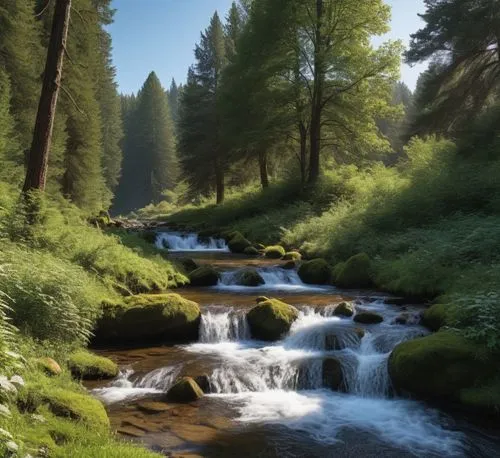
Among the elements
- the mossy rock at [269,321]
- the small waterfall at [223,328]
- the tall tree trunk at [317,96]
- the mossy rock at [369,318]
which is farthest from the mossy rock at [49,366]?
the tall tree trunk at [317,96]

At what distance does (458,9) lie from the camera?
22.6m

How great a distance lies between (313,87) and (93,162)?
12412 millimetres

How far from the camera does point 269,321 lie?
1024 centimetres

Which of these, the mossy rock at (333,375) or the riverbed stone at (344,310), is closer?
the mossy rock at (333,375)

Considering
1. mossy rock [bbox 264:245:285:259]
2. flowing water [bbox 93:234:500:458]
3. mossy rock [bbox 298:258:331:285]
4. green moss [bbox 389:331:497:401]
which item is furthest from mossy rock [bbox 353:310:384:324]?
mossy rock [bbox 264:245:285:259]

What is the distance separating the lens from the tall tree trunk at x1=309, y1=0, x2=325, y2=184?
23.8m

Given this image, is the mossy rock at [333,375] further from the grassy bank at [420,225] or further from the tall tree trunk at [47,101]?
the tall tree trunk at [47,101]

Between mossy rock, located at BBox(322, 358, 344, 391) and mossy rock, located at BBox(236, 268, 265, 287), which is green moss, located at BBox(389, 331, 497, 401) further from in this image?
mossy rock, located at BBox(236, 268, 265, 287)

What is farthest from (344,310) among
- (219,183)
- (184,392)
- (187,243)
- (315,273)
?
(219,183)

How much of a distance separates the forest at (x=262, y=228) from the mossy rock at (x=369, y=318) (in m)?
0.08

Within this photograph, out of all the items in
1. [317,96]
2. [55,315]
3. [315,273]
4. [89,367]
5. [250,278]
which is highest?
[317,96]

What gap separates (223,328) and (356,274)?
210 inches

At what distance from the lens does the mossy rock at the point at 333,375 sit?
8.20m

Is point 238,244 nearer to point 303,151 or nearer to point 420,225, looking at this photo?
point 303,151
